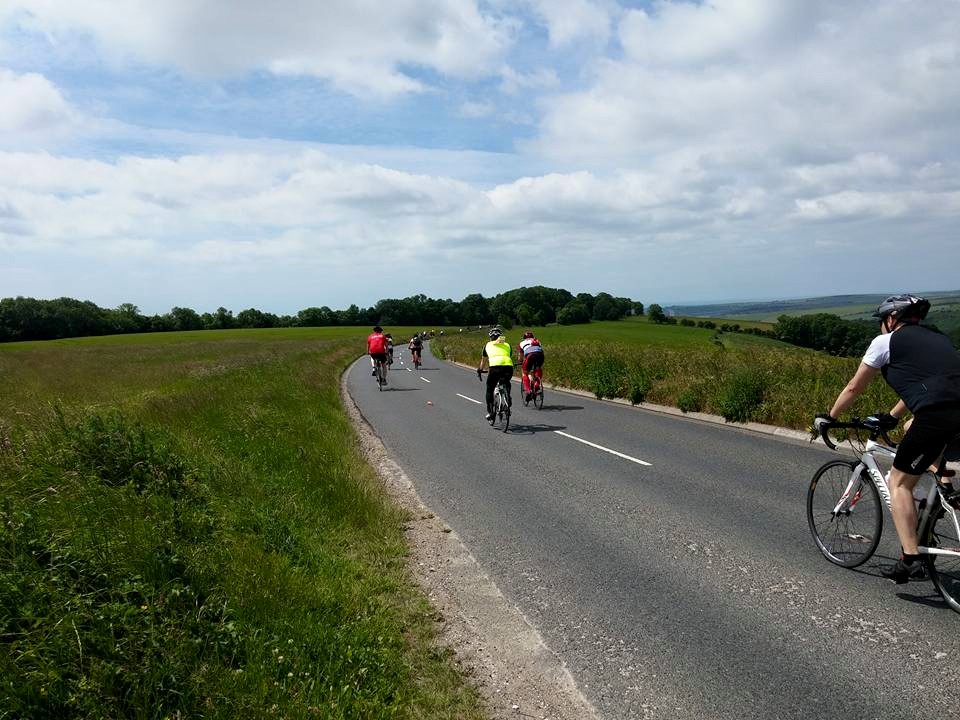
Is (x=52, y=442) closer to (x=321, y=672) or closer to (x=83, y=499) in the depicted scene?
(x=83, y=499)

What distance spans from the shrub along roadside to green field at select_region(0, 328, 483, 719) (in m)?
7.98

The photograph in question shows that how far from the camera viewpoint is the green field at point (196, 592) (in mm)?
3024

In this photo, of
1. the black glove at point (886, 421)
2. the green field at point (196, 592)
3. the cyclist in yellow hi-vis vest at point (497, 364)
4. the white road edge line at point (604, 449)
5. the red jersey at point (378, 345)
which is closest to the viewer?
the green field at point (196, 592)

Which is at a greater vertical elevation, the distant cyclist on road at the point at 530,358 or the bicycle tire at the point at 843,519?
the distant cyclist on road at the point at 530,358

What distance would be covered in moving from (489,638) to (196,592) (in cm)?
198

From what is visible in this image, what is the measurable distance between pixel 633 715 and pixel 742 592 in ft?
5.95

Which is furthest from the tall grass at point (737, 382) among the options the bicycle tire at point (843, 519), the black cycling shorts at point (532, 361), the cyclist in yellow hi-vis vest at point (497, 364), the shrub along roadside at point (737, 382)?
the bicycle tire at point (843, 519)

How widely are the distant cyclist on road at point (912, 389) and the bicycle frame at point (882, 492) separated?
0.08 m

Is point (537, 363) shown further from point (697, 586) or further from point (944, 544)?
point (944, 544)

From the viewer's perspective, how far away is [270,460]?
8.10 metres

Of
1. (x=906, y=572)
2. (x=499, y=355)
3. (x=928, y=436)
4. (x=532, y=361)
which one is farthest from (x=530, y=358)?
(x=928, y=436)

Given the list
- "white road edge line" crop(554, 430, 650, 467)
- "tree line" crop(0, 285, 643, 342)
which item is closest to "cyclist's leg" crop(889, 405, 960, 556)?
"white road edge line" crop(554, 430, 650, 467)

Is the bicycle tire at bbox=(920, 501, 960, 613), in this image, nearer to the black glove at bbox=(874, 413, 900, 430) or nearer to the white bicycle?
Result: the white bicycle

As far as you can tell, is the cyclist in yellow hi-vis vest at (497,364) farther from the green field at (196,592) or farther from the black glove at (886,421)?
the black glove at (886,421)
